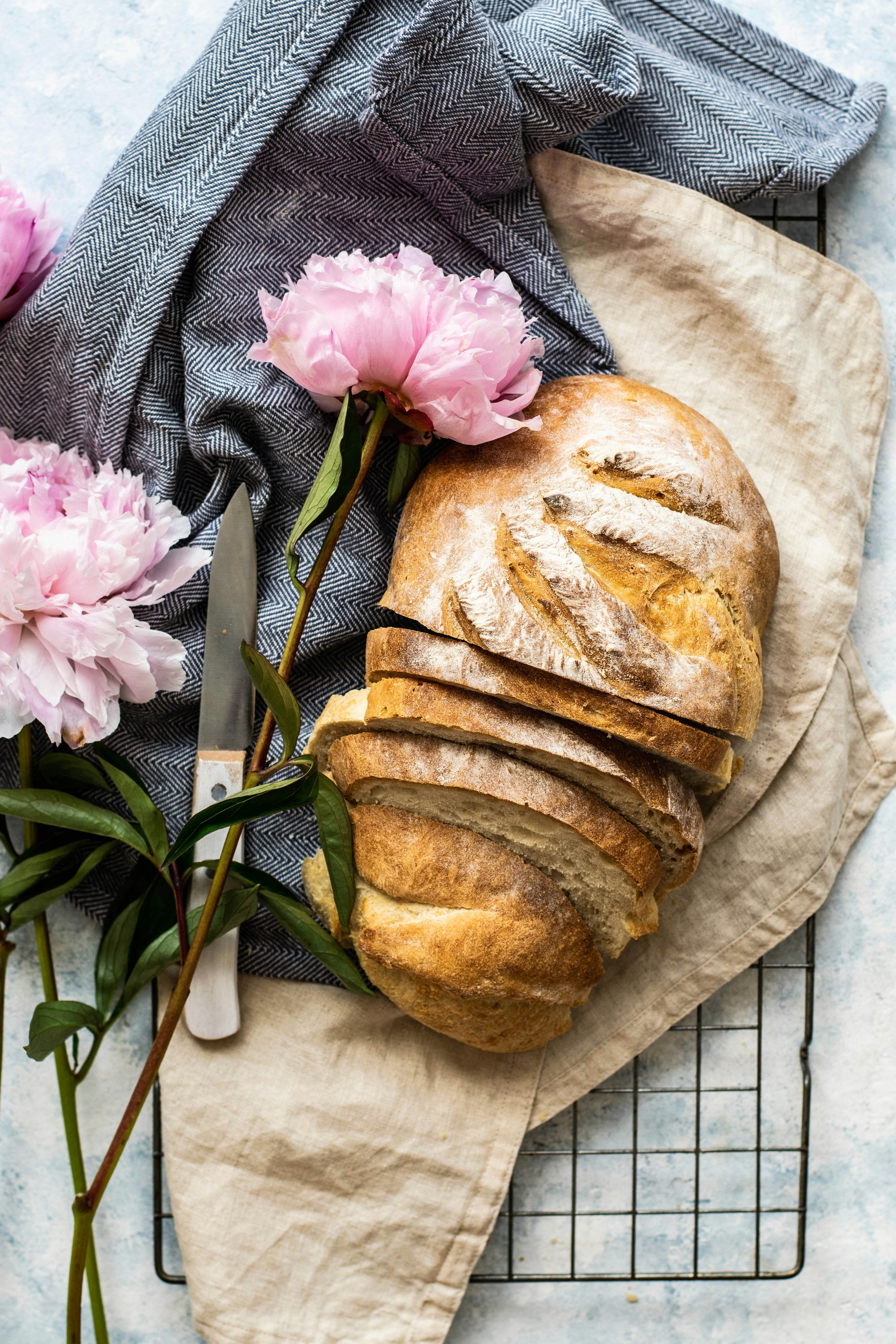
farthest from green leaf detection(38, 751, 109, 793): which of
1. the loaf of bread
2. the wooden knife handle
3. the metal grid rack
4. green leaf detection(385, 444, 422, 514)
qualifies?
the metal grid rack

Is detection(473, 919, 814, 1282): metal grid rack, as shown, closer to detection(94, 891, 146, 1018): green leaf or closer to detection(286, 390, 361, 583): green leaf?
detection(94, 891, 146, 1018): green leaf

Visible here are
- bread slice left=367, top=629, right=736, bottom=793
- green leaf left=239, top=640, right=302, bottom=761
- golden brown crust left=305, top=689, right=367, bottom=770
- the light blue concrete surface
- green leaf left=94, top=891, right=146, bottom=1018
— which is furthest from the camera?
the light blue concrete surface

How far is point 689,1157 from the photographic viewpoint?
4.86 feet

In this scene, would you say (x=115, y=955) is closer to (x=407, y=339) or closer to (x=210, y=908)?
(x=210, y=908)

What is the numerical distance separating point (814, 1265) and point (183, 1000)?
1055mm

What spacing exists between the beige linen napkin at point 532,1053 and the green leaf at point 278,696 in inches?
20.6

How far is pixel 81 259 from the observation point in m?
1.27

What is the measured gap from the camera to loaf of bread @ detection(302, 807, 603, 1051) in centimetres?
115

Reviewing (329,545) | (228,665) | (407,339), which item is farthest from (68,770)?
(407,339)

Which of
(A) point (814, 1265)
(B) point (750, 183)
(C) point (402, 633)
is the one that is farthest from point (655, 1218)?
(B) point (750, 183)

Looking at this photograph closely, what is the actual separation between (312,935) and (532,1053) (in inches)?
15.2

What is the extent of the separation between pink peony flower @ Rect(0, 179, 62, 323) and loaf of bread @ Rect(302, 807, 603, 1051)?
794 millimetres

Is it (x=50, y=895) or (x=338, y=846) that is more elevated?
(x=338, y=846)

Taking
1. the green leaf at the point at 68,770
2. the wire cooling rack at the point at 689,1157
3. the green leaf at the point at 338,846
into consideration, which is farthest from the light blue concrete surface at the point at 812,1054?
the green leaf at the point at 338,846
